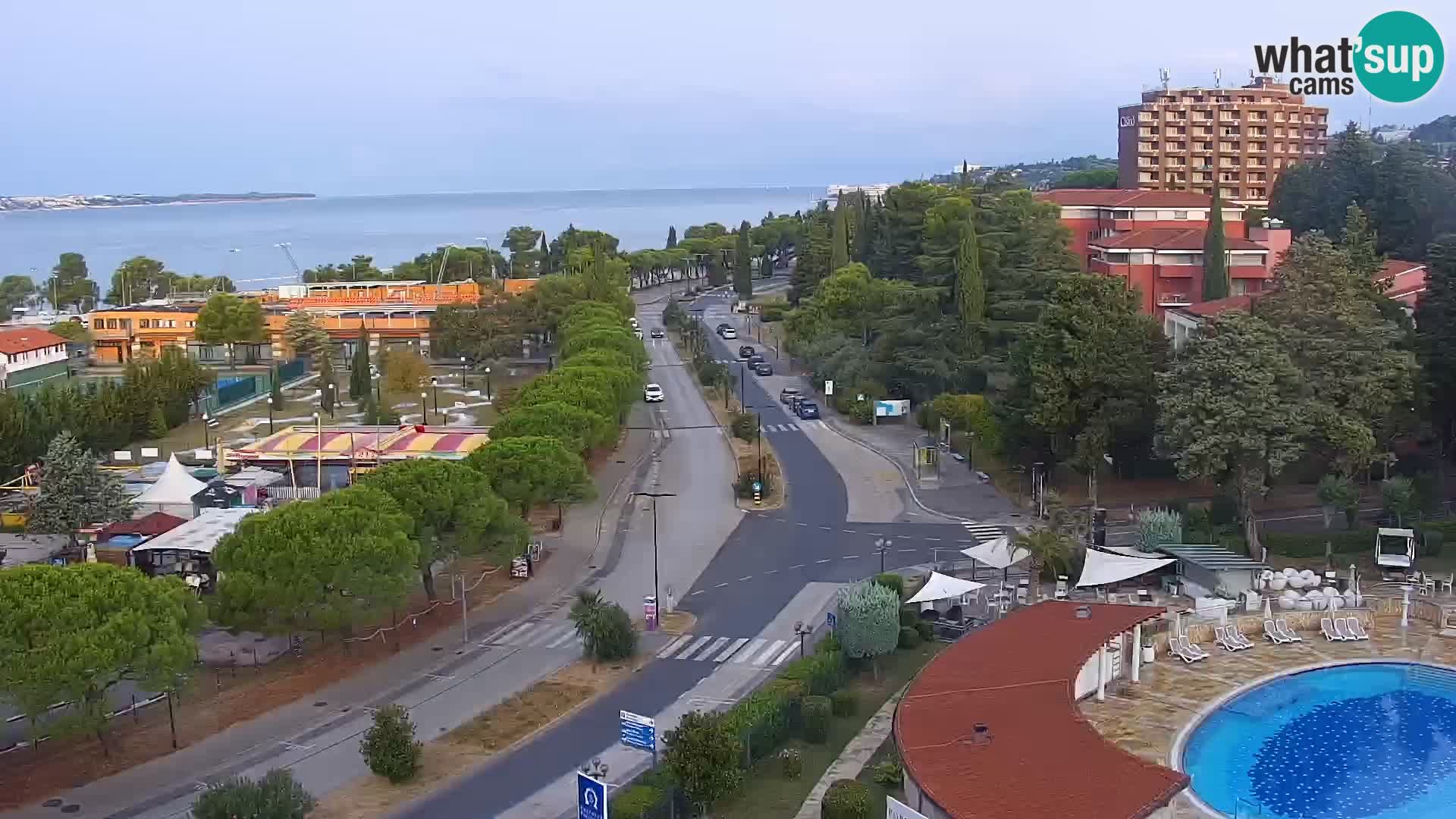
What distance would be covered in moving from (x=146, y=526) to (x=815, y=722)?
21989mm

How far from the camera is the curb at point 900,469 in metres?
40.9

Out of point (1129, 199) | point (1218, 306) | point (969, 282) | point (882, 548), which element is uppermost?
point (1129, 199)

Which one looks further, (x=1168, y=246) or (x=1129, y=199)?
(x=1129, y=199)

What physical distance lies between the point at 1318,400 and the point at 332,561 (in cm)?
2654

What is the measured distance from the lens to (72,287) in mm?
122688

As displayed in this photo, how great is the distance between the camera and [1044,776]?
18766mm

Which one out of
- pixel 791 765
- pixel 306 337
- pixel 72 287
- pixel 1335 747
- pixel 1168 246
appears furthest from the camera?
pixel 72 287

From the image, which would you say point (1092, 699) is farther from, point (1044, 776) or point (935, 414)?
point (935, 414)

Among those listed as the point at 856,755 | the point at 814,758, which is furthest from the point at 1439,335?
the point at 814,758

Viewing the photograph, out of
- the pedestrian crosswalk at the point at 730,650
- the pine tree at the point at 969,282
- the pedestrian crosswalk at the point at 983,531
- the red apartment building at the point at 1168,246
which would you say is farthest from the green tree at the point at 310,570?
the red apartment building at the point at 1168,246

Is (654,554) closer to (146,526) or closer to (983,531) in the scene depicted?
(983,531)

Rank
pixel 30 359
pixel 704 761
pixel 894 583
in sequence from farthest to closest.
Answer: pixel 30 359
pixel 894 583
pixel 704 761

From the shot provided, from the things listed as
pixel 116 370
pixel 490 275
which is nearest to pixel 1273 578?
pixel 116 370

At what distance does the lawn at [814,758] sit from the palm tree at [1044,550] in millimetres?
5463
